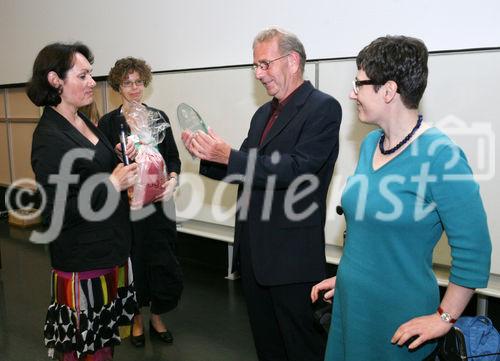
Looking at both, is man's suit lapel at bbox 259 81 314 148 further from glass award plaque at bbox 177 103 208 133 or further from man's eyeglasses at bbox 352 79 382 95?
man's eyeglasses at bbox 352 79 382 95

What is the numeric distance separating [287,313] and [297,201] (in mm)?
442

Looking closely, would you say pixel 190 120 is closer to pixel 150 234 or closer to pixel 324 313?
pixel 324 313

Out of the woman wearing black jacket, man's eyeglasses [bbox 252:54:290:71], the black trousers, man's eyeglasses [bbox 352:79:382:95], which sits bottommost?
the black trousers

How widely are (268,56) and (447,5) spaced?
54.2 inches

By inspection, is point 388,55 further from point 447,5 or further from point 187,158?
point 187,158

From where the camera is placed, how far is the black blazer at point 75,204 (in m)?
1.67

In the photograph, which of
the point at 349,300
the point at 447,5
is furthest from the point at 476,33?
the point at 349,300

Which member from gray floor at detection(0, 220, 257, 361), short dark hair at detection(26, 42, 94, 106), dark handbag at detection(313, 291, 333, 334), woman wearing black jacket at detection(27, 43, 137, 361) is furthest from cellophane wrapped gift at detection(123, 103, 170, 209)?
gray floor at detection(0, 220, 257, 361)

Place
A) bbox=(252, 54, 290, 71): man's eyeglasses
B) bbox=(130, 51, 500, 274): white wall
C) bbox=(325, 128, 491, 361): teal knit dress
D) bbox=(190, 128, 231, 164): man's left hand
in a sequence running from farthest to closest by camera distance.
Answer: bbox=(130, 51, 500, 274): white wall, bbox=(252, 54, 290, 71): man's eyeglasses, bbox=(190, 128, 231, 164): man's left hand, bbox=(325, 128, 491, 361): teal knit dress

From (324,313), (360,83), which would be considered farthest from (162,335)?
(360,83)

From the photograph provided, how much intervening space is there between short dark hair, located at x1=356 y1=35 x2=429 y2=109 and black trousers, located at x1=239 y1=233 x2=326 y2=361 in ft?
2.80

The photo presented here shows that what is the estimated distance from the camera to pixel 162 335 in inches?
111

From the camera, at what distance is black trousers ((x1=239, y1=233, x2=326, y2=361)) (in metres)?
1.74

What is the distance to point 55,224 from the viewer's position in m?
1.72
